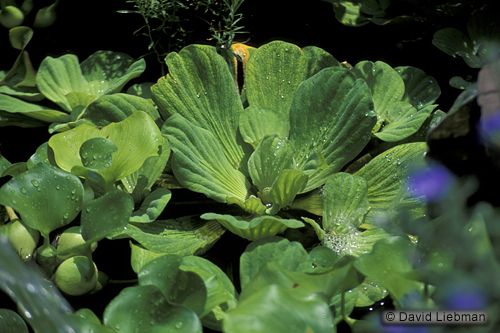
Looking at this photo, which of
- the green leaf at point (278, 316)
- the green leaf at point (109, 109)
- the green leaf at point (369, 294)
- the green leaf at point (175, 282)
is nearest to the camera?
the green leaf at point (278, 316)

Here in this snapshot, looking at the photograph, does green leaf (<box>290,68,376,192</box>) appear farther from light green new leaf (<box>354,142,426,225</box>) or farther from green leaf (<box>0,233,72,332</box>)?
green leaf (<box>0,233,72,332</box>)

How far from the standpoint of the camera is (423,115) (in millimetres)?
857

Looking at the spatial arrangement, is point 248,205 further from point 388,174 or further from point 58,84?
point 58,84

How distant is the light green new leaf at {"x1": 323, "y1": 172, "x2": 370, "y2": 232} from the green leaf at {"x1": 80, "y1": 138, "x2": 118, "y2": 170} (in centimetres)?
40

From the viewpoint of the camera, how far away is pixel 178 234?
767 millimetres

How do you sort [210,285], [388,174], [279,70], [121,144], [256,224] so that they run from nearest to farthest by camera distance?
[210,285] < [256,224] < [121,144] < [388,174] < [279,70]

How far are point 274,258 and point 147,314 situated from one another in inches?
7.9

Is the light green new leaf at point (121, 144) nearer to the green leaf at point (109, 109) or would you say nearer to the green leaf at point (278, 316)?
the green leaf at point (109, 109)

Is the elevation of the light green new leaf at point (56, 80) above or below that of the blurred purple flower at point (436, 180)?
below

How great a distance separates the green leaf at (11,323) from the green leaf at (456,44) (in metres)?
1.00

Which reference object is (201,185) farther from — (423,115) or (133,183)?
(423,115)

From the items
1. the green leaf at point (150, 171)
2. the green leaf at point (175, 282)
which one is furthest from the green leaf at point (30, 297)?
the green leaf at point (150, 171)

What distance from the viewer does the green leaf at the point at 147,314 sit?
1.59 feet

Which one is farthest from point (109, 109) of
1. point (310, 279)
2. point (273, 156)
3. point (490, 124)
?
point (490, 124)
